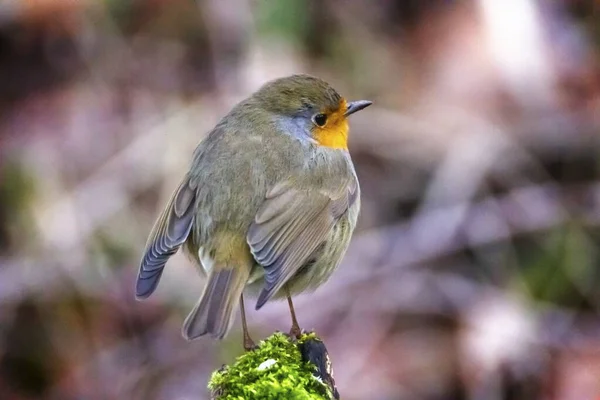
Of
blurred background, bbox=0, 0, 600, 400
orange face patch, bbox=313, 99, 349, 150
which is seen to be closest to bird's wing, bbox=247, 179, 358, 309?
orange face patch, bbox=313, 99, 349, 150

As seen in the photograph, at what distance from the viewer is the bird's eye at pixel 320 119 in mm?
4156

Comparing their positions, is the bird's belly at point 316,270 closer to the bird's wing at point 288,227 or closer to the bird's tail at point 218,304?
the bird's wing at point 288,227

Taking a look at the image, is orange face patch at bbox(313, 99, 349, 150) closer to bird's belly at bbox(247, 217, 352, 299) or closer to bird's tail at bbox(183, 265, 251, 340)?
bird's belly at bbox(247, 217, 352, 299)

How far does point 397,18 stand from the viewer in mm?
7223

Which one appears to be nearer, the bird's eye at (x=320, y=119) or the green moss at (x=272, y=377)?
the green moss at (x=272, y=377)

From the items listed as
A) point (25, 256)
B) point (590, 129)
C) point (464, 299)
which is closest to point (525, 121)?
point (590, 129)

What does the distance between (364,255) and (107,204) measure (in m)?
1.40

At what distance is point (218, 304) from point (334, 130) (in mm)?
1049

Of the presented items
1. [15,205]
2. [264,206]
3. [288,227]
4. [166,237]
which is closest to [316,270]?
[288,227]

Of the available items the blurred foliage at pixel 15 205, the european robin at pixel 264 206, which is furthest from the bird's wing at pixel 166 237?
the blurred foliage at pixel 15 205

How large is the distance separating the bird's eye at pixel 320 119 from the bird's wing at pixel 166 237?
0.54 m

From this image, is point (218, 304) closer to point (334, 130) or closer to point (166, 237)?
point (166, 237)

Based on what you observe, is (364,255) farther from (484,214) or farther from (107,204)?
(107,204)

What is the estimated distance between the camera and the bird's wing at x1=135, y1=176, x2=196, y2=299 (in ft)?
12.1
